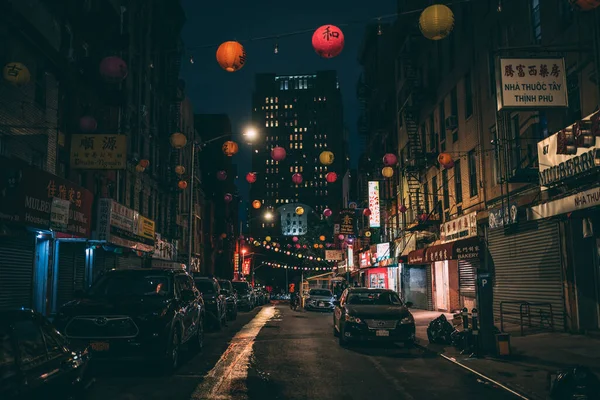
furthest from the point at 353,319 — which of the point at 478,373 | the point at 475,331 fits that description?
the point at 478,373

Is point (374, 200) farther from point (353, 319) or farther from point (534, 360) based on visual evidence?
point (534, 360)

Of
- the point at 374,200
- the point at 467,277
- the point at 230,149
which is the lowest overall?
the point at 467,277

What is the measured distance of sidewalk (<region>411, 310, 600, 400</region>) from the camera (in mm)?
10023

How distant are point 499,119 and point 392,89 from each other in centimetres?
2338

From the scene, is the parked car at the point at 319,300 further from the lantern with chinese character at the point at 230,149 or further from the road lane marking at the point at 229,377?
the road lane marking at the point at 229,377

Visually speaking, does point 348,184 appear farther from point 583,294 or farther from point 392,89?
point 583,294

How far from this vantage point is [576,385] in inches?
293

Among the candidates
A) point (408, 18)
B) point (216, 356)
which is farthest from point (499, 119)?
point (408, 18)

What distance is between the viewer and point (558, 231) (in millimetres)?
17391

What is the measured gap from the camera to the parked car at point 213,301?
67.5 feet

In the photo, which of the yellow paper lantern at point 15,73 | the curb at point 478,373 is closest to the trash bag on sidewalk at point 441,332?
the curb at point 478,373

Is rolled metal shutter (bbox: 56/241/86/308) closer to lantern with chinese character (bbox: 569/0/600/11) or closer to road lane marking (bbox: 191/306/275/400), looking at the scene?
road lane marking (bbox: 191/306/275/400)

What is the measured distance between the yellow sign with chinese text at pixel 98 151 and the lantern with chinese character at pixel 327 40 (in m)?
9.14

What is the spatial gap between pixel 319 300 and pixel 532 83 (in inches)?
964
